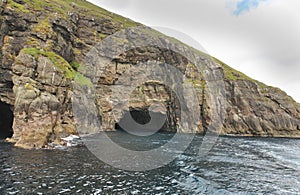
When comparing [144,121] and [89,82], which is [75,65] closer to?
[89,82]

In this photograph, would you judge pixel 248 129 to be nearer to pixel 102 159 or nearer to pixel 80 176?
pixel 102 159

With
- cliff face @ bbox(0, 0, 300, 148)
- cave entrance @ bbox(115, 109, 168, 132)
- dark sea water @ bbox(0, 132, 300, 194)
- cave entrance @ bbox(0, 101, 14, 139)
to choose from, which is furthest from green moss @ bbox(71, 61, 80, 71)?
dark sea water @ bbox(0, 132, 300, 194)

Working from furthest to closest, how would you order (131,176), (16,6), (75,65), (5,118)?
(75,65) → (16,6) → (5,118) → (131,176)

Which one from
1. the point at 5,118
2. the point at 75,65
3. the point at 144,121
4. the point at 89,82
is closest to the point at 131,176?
the point at 5,118

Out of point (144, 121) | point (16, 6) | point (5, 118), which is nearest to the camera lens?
point (5, 118)

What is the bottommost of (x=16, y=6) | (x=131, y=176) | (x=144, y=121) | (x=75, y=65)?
(x=131, y=176)

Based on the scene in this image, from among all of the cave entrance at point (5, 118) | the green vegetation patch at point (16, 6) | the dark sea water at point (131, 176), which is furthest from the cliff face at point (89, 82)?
the dark sea water at point (131, 176)
